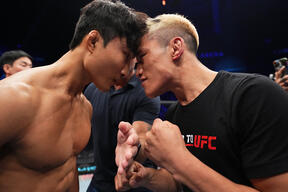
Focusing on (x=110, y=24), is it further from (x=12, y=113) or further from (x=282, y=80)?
(x=282, y=80)

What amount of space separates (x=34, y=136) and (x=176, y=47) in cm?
75

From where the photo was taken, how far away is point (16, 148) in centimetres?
94

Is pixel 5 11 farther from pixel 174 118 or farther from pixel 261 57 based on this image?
pixel 261 57

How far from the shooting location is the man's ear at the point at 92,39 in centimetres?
120

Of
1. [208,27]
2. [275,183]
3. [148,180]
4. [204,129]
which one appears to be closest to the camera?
[275,183]

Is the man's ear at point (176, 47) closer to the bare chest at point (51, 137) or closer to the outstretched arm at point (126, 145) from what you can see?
the outstretched arm at point (126, 145)

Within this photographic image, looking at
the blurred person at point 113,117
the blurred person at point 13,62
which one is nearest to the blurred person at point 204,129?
the blurred person at point 113,117

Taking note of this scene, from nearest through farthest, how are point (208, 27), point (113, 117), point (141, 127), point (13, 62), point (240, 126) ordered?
point (240, 126)
point (141, 127)
point (113, 117)
point (13, 62)
point (208, 27)

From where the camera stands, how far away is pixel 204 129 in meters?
0.93

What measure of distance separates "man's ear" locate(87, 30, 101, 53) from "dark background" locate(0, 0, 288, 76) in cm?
509

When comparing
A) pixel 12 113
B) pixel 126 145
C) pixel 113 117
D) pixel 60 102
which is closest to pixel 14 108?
pixel 12 113

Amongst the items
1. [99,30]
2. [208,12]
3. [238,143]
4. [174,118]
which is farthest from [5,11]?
[238,143]

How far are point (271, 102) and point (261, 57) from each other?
654cm

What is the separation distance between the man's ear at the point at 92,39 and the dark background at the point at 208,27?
16.7 ft
